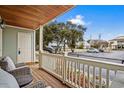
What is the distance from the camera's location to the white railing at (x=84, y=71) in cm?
223

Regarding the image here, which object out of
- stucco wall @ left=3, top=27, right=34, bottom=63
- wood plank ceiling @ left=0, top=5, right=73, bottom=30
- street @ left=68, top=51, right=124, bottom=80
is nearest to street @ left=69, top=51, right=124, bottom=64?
street @ left=68, top=51, right=124, bottom=80

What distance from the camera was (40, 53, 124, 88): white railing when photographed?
2.23 metres

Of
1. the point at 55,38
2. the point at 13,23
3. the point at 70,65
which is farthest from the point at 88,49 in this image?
the point at 13,23

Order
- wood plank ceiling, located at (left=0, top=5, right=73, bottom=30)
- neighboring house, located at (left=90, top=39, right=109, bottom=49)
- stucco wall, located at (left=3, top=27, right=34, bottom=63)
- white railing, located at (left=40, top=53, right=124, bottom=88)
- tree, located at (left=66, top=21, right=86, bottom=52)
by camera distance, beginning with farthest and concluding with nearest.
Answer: stucco wall, located at (left=3, top=27, right=34, bottom=63)
wood plank ceiling, located at (left=0, top=5, right=73, bottom=30)
tree, located at (left=66, top=21, right=86, bottom=52)
neighboring house, located at (left=90, top=39, right=109, bottom=49)
white railing, located at (left=40, top=53, right=124, bottom=88)

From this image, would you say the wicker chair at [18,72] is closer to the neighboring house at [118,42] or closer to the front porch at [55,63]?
the front porch at [55,63]

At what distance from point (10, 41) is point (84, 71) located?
4.45 meters

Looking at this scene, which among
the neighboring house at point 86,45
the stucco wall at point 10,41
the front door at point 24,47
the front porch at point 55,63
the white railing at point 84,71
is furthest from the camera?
the front door at point 24,47

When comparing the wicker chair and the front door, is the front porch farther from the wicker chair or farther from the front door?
the wicker chair

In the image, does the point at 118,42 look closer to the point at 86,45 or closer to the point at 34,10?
the point at 86,45

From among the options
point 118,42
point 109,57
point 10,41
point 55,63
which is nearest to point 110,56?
point 109,57

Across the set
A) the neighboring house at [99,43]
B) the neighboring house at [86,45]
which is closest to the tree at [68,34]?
the neighboring house at [86,45]

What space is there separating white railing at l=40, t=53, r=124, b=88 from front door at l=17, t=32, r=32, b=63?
98.7 inches

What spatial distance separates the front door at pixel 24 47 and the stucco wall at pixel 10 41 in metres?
0.21

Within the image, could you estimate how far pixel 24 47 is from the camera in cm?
709
